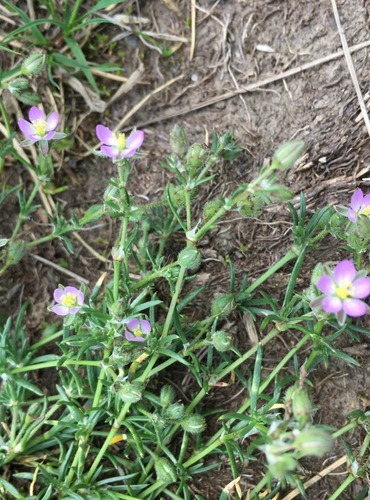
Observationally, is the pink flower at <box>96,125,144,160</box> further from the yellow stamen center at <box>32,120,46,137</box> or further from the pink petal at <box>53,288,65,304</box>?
the pink petal at <box>53,288,65,304</box>

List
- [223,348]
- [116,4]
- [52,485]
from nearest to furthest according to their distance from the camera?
[223,348] < [52,485] < [116,4]

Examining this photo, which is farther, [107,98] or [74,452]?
[107,98]

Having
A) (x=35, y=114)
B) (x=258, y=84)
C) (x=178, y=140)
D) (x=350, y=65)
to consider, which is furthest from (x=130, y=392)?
(x=350, y=65)

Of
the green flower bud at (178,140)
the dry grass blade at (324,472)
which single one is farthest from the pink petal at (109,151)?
the dry grass blade at (324,472)

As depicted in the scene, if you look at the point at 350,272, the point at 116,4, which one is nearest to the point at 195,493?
the point at 350,272

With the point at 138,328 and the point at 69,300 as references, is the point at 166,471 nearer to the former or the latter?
the point at 138,328

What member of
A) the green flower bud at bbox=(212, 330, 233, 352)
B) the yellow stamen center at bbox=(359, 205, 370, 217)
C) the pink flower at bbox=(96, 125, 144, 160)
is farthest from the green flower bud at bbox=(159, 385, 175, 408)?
the yellow stamen center at bbox=(359, 205, 370, 217)

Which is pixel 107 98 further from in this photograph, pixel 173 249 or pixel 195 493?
pixel 195 493
